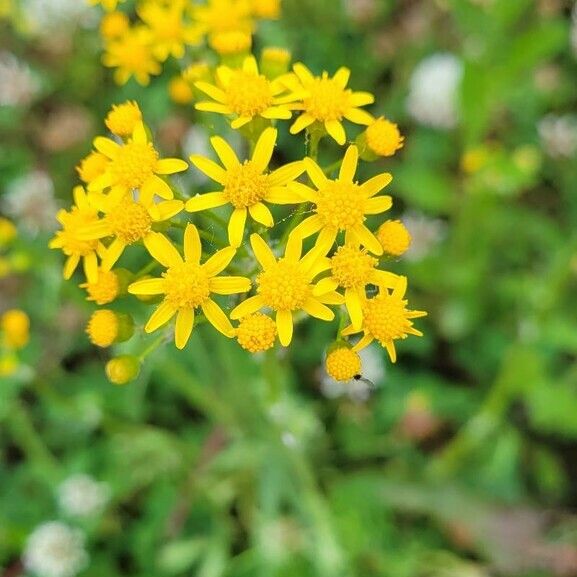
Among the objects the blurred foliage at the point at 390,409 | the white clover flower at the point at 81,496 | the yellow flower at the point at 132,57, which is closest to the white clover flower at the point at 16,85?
the blurred foliage at the point at 390,409

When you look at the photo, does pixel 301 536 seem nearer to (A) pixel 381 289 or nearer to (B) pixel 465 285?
(B) pixel 465 285

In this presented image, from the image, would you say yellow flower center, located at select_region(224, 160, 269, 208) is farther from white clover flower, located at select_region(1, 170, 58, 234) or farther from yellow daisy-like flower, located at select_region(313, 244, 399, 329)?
white clover flower, located at select_region(1, 170, 58, 234)

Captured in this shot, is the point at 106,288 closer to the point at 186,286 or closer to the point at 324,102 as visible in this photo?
the point at 186,286

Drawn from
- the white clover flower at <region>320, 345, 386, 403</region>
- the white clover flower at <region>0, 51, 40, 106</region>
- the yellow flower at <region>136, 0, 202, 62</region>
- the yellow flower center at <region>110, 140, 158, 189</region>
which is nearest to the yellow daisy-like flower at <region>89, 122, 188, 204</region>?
the yellow flower center at <region>110, 140, 158, 189</region>

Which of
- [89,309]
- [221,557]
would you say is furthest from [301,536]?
[89,309]

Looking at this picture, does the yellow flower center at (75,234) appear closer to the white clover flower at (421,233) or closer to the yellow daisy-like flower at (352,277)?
the yellow daisy-like flower at (352,277)

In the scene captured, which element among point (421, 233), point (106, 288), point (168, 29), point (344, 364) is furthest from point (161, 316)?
point (421, 233)
